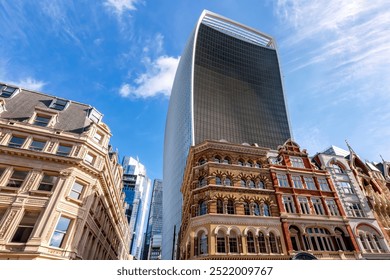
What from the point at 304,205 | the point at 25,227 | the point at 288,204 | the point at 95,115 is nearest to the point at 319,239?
the point at 304,205

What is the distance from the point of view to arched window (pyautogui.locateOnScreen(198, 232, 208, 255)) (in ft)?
77.2

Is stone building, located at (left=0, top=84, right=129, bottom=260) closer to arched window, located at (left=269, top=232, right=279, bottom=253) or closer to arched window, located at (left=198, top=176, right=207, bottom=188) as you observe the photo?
arched window, located at (left=198, top=176, right=207, bottom=188)

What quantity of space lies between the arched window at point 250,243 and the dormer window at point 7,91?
36.9 metres

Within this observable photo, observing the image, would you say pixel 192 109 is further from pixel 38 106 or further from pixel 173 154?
pixel 38 106

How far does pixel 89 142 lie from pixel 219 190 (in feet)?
57.7

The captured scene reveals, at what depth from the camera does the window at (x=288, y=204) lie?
28778 mm

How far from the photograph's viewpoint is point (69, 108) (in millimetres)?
31062

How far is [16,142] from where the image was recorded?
23.9 m

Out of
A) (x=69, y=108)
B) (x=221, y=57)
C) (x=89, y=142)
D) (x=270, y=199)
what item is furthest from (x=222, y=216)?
(x=221, y=57)

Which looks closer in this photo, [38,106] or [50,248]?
[50,248]

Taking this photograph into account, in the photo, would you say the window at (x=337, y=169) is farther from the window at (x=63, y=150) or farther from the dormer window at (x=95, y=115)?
the window at (x=63, y=150)

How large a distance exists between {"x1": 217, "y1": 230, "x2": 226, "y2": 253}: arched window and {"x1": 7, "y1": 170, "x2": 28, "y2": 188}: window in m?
21.6

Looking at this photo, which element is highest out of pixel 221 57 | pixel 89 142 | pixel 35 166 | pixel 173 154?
pixel 221 57

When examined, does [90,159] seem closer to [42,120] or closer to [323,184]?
[42,120]
